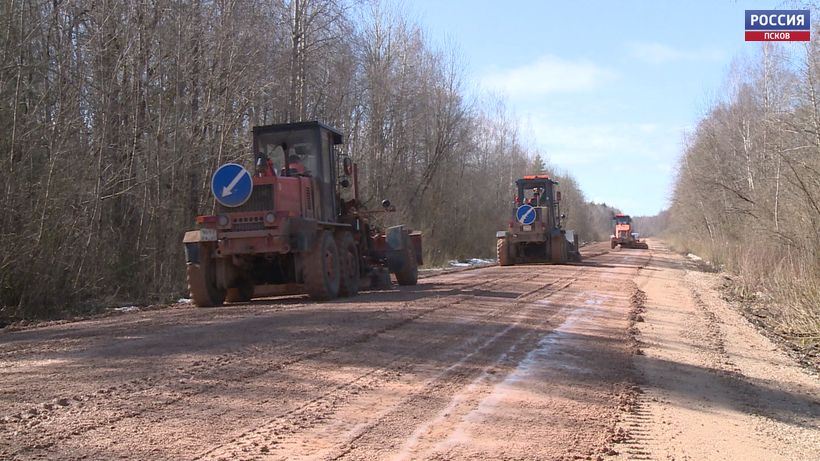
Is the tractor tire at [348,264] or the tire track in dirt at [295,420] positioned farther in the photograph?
the tractor tire at [348,264]

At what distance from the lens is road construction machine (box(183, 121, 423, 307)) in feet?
37.2

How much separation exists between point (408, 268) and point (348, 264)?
2.75 m

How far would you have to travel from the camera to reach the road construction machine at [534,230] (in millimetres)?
25703

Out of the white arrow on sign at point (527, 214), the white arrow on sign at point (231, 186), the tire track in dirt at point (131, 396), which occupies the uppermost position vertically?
the white arrow on sign at point (231, 186)

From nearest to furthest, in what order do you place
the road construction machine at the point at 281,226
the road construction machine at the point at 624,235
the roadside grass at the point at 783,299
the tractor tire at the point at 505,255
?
the roadside grass at the point at 783,299, the road construction machine at the point at 281,226, the tractor tire at the point at 505,255, the road construction machine at the point at 624,235

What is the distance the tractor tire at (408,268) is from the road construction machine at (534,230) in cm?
1025

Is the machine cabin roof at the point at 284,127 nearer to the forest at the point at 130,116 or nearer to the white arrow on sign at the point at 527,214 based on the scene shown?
the forest at the point at 130,116

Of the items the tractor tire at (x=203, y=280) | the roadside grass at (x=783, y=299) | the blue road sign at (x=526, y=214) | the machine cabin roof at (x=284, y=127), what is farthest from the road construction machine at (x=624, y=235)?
the tractor tire at (x=203, y=280)

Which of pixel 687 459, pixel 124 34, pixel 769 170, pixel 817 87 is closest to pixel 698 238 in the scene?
pixel 769 170

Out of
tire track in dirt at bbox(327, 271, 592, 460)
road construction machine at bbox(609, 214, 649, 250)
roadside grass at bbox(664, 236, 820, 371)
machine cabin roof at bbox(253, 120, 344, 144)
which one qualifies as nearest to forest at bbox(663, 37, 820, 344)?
roadside grass at bbox(664, 236, 820, 371)

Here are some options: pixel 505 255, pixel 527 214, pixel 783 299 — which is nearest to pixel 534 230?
pixel 527 214

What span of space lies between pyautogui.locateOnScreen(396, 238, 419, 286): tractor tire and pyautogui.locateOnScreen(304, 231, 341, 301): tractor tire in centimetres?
342

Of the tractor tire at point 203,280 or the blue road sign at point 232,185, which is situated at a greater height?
the blue road sign at point 232,185

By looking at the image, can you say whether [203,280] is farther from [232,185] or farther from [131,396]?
[131,396]
